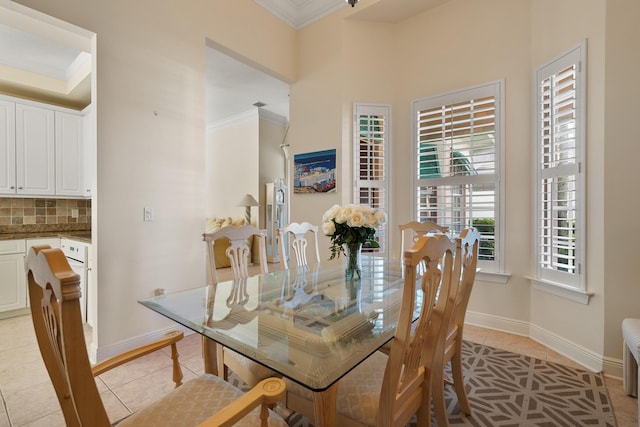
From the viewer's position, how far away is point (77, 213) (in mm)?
3992

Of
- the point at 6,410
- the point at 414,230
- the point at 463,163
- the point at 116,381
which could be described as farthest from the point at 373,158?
the point at 6,410

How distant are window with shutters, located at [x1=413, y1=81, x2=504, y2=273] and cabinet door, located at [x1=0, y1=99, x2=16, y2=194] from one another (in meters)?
4.32

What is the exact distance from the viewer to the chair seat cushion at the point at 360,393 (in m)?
1.06

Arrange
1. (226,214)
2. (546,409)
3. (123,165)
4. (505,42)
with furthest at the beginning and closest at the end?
(226,214) → (505,42) → (123,165) → (546,409)

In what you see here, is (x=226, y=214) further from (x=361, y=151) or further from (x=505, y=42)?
(x=505, y=42)

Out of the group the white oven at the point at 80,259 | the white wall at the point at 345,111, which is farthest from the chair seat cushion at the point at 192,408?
the white oven at the point at 80,259

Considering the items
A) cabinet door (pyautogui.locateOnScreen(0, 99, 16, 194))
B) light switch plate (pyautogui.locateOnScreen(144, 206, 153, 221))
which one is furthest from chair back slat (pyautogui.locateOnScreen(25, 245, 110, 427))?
cabinet door (pyautogui.locateOnScreen(0, 99, 16, 194))

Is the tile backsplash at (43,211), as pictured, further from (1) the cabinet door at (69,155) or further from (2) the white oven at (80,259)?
(2) the white oven at (80,259)

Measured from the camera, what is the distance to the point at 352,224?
174 cm

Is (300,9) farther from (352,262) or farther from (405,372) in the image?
(405,372)

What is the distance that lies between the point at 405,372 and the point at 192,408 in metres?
0.76

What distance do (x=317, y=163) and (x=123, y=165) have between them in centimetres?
195

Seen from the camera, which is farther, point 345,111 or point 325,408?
point 345,111

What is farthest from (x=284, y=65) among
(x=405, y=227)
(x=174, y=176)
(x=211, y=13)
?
(x=405, y=227)
